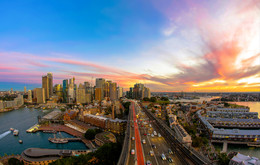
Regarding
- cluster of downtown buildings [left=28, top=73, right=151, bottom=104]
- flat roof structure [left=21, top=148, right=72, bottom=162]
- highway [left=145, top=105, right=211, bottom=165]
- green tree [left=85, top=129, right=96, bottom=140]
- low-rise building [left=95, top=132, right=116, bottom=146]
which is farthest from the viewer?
cluster of downtown buildings [left=28, top=73, right=151, bottom=104]

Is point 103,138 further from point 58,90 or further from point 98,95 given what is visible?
point 58,90

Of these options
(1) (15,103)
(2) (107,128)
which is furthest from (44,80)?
(2) (107,128)

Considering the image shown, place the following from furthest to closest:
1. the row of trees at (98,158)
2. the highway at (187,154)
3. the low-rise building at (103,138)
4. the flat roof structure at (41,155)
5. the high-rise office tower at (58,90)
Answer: the high-rise office tower at (58,90) < the low-rise building at (103,138) < the flat roof structure at (41,155) < the row of trees at (98,158) < the highway at (187,154)

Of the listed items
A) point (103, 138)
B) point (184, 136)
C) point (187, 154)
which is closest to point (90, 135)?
point (103, 138)

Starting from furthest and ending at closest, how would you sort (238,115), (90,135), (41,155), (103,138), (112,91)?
(112,91), (238,115), (90,135), (103,138), (41,155)

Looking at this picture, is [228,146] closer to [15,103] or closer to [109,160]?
[109,160]

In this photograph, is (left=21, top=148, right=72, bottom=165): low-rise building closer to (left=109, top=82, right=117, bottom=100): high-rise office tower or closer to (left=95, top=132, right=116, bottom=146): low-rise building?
(left=95, top=132, right=116, bottom=146): low-rise building

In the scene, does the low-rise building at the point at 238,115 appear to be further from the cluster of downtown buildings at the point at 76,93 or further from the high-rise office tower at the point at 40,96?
the high-rise office tower at the point at 40,96

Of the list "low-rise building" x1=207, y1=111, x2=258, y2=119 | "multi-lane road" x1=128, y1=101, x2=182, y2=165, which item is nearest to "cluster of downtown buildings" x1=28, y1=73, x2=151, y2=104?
"low-rise building" x1=207, y1=111, x2=258, y2=119

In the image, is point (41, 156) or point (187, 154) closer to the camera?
point (187, 154)

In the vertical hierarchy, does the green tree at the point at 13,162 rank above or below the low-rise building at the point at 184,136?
below

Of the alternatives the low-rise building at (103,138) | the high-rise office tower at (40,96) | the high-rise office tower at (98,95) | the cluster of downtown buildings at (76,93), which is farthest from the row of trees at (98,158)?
the high-rise office tower at (40,96)
